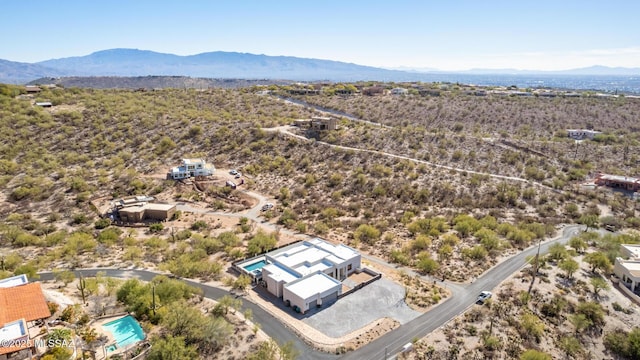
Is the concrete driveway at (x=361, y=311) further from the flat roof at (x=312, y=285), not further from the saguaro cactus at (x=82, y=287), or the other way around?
the saguaro cactus at (x=82, y=287)

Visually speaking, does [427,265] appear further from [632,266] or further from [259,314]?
[632,266]

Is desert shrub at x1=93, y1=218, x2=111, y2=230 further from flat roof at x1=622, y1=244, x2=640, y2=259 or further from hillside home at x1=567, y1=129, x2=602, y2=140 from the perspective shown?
hillside home at x1=567, y1=129, x2=602, y2=140

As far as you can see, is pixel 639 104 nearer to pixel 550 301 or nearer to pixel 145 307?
pixel 550 301

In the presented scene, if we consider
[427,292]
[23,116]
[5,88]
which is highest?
[5,88]

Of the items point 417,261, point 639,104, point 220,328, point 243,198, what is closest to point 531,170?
point 417,261

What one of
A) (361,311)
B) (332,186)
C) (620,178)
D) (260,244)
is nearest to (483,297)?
(361,311)
